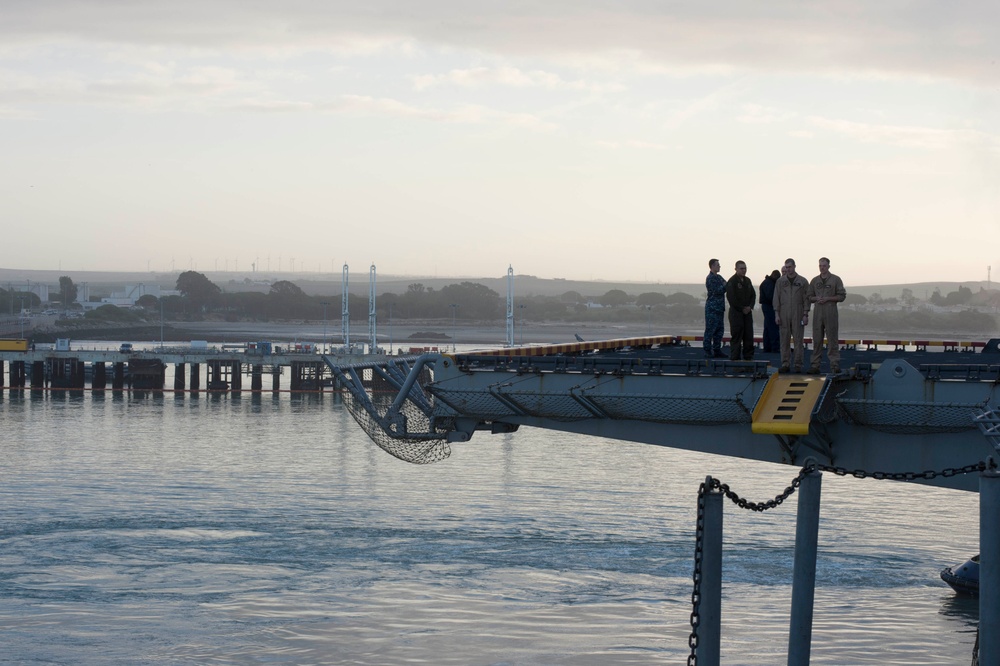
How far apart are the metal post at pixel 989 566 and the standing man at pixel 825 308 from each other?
999cm

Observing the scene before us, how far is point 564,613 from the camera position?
3444 cm

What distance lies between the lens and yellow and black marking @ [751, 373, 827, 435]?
73.3 ft

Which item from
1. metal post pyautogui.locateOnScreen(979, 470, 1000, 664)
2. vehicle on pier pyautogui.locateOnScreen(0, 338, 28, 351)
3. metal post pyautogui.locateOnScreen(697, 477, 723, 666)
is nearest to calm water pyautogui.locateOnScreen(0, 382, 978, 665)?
metal post pyautogui.locateOnScreen(697, 477, 723, 666)

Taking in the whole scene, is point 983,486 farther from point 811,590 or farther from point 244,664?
point 244,664

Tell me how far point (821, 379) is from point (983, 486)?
32.0ft

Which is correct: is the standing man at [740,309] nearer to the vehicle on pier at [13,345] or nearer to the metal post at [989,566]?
the metal post at [989,566]

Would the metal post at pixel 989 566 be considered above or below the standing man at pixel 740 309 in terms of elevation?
below

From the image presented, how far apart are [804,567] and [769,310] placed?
17779mm

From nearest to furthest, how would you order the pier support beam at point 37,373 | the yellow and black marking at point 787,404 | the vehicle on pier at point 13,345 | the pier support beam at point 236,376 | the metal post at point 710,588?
the metal post at point 710,588 → the yellow and black marking at point 787,404 → the pier support beam at point 236,376 → the pier support beam at point 37,373 → the vehicle on pier at point 13,345

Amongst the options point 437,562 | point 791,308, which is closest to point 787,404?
point 791,308

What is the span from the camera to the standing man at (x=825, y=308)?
2336cm

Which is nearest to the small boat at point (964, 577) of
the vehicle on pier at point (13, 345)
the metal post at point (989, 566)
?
the metal post at point (989, 566)

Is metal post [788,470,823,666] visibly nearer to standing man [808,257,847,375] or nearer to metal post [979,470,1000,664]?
metal post [979,470,1000,664]

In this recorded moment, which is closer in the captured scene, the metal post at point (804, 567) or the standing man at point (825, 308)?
the metal post at point (804, 567)
